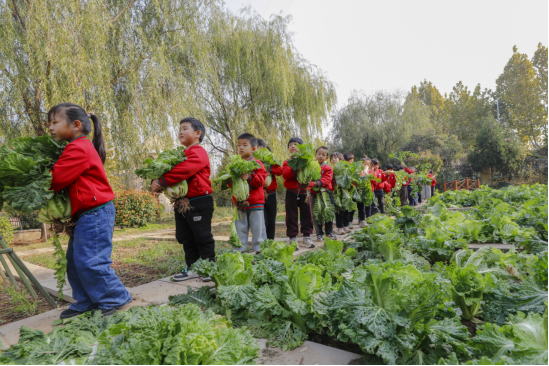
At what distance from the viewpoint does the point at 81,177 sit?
274 cm

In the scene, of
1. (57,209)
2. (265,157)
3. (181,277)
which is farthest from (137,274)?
(265,157)

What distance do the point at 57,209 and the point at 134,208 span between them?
423 inches

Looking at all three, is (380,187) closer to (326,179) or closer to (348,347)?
(326,179)

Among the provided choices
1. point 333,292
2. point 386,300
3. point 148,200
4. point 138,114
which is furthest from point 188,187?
point 148,200

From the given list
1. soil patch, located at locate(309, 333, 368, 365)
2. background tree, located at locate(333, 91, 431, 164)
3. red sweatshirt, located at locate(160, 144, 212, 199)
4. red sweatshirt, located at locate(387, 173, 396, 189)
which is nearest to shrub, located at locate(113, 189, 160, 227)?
red sweatshirt, located at locate(160, 144, 212, 199)

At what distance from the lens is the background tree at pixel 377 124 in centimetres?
2347

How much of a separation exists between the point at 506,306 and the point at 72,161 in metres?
3.60

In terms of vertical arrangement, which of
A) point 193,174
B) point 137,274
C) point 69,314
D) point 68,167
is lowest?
point 137,274

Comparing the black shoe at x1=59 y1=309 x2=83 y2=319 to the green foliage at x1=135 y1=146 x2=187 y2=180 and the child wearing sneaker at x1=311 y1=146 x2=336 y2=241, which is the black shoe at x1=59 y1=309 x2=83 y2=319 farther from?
the child wearing sneaker at x1=311 y1=146 x2=336 y2=241

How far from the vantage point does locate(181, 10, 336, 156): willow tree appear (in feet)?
38.2

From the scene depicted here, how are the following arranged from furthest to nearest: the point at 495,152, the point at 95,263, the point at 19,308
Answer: the point at 495,152
the point at 19,308
the point at 95,263

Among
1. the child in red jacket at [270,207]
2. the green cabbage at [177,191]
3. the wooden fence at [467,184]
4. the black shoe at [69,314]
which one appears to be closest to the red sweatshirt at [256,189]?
the child in red jacket at [270,207]

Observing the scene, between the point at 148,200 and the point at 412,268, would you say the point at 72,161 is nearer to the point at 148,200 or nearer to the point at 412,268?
the point at 412,268

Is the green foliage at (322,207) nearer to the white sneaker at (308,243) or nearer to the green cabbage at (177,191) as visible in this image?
the white sneaker at (308,243)
